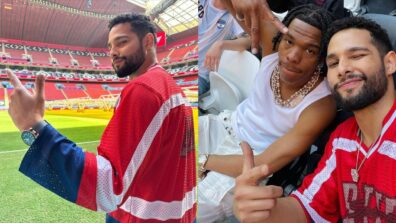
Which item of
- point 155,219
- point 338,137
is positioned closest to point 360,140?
point 338,137

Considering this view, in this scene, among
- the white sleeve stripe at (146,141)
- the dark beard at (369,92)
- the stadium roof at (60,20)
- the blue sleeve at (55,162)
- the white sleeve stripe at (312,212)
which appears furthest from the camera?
the stadium roof at (60,20)

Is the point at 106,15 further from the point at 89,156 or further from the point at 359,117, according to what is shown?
the point at 359,117

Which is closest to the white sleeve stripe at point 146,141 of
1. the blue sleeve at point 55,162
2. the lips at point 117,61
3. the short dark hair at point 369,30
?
the blue sleeve at point 55,162

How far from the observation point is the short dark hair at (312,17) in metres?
0.69

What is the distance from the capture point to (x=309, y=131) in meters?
0.72

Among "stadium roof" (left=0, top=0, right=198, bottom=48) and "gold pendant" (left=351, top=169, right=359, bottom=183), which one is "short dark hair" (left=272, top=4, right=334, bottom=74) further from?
"stadium roof" (left=0, top=0, right=198, bottom=48)

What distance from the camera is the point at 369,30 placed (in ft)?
2.15

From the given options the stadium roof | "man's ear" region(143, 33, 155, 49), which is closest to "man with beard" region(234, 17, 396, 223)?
"man's ear" region(143, 33, 155, 49)

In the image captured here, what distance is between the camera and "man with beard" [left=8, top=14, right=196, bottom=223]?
96cm

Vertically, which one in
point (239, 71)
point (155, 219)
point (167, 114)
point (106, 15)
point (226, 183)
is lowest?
point (155, 219)

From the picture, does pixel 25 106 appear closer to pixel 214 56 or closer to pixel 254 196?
pixel 214 56

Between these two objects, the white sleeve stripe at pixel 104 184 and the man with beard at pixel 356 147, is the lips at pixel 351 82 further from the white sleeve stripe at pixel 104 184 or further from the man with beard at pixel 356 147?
the white sleeve stripe at pixel 104 184

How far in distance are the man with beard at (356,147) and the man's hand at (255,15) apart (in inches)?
5.2

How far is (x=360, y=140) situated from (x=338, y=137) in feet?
0.15
